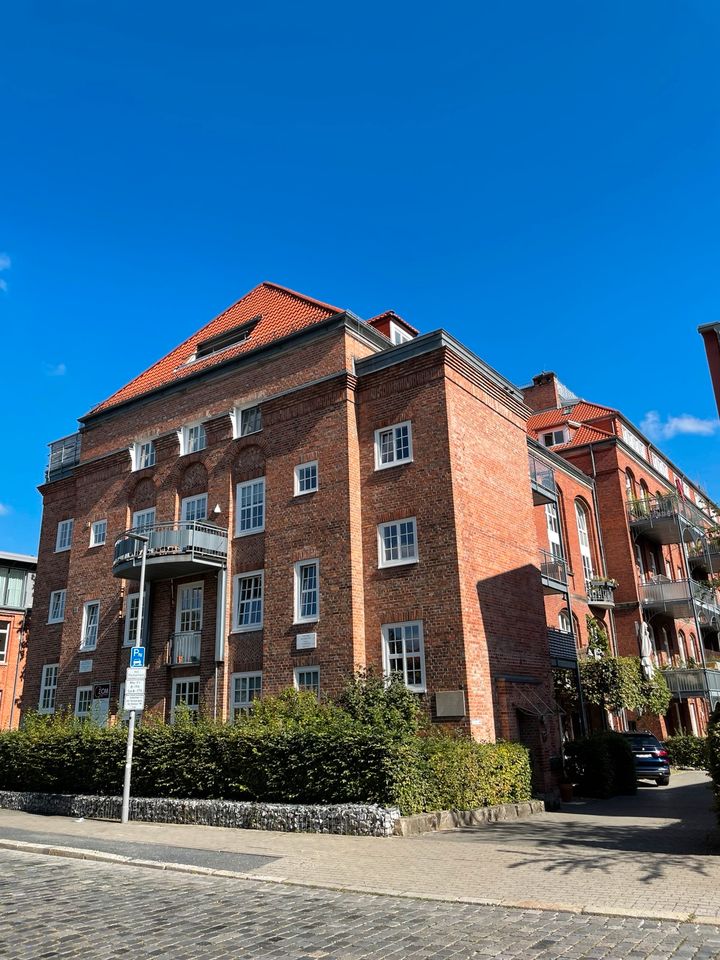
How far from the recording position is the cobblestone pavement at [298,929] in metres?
6.44

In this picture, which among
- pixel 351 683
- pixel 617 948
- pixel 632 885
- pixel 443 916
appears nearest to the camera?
pixel 617 948

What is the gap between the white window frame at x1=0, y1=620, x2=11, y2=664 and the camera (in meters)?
46.8

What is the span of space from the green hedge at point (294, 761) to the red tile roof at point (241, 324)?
11935mm

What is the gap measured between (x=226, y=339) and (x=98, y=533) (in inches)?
340

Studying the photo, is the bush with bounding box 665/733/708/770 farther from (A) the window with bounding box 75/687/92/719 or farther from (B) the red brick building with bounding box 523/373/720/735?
(A) the window with bounding box 75/687/92/719

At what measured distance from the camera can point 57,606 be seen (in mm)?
29953

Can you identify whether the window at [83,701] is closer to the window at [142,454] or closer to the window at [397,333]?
the window at [142,454]

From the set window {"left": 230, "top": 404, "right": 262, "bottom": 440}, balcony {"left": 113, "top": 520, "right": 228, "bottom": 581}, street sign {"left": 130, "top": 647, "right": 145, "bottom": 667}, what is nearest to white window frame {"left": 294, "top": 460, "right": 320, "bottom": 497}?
window {"left": 230, "top": 404, "right": 262, "bottom": 440}

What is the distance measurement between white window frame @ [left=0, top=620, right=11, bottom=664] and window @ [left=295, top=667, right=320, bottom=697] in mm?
33253

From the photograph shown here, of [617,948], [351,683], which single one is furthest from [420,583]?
[617,948]

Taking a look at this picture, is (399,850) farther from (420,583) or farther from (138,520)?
(138,520)

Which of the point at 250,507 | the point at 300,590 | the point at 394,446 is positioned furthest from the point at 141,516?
the point at 394,446

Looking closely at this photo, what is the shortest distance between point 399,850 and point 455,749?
12.2 feet

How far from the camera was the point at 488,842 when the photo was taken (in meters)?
12.3
